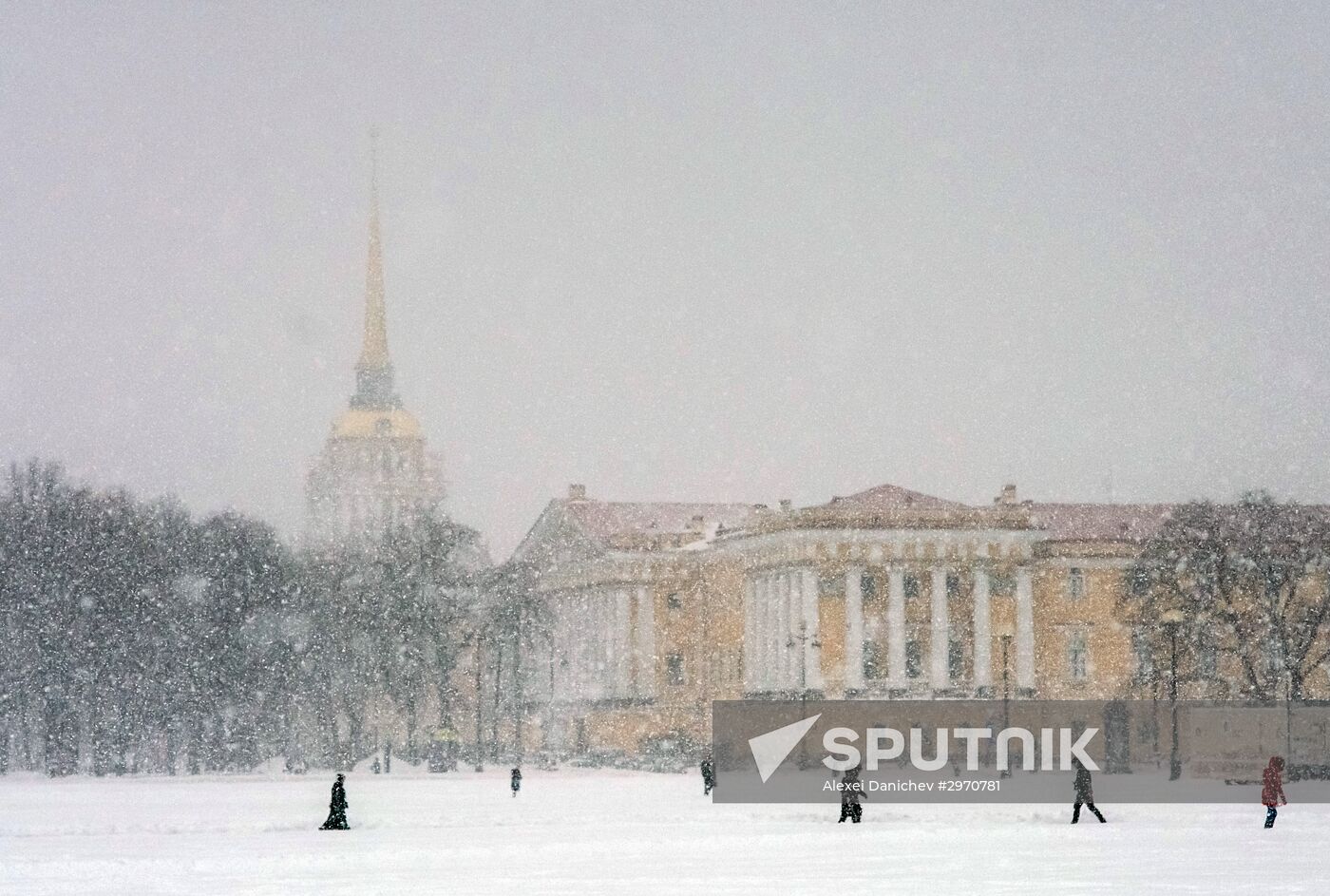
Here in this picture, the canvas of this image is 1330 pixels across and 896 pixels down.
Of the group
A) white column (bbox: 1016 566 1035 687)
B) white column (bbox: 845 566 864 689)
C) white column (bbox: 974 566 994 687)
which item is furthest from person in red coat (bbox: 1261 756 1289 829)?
white column (bbox: 1016 566 1035 687)

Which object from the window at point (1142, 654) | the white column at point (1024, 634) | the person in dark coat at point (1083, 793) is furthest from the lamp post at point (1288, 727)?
the person in dark coat at point (1083, 793)

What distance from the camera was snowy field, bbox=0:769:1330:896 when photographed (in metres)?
34.0

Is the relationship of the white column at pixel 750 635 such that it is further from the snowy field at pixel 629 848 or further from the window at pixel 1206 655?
the snowy field at pixel 629 848

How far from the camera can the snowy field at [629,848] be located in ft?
112

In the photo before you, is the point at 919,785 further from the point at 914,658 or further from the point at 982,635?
the point at 982,635

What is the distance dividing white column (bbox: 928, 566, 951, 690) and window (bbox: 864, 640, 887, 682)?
2.12 m

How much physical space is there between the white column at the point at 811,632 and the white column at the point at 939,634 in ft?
16.6

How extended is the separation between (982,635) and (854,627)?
5.72 meters

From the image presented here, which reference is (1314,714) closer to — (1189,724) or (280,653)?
(1189,724)

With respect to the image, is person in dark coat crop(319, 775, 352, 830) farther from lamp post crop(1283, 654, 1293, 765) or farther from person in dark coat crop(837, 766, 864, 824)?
lamp post crop(1283, 654, 1293, 765)

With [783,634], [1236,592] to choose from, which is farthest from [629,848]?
[783,634]

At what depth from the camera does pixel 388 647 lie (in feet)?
302

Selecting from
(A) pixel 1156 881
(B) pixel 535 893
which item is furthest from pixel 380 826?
(A) pixel 1156 881

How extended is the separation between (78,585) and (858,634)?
109 ft
